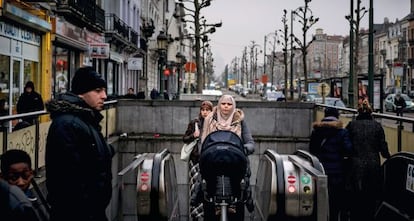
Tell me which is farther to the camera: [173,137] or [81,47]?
[81,47]

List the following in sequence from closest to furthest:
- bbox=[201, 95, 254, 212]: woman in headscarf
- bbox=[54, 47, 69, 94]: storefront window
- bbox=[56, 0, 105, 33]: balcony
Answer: bbox=[201, 95, 254, 212]: woman in headscarf
bbox=[56, 0, 105, 33]: balcony
bbox=[54, 47, 69, 94]: storefront window

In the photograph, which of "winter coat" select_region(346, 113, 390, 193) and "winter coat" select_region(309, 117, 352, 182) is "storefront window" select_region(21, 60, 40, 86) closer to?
"winter coat" select_region(309, 117, 352, 182)

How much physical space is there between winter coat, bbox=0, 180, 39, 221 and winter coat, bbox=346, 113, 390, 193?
547cm

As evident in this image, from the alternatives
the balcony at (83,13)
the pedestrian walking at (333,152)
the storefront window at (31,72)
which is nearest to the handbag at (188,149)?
the pedestrian walking at (333,152)

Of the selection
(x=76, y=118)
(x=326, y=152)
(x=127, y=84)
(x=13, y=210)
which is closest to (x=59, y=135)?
(x=76, y=118)

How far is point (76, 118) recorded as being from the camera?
15.6 ft

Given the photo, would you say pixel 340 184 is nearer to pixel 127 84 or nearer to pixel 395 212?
pixel 395 212

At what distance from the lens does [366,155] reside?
8578mm

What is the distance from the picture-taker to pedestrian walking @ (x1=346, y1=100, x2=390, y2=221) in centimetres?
856

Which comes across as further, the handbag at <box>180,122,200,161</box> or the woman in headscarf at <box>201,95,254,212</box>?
the handbag at <box>180,122,200,161</box>

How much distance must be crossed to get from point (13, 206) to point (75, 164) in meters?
0.69

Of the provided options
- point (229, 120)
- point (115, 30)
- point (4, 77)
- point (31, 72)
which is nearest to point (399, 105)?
point (31, 72)

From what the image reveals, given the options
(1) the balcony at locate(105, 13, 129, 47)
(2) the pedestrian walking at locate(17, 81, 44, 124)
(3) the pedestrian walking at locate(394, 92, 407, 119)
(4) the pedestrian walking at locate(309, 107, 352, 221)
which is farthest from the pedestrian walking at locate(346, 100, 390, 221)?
(1) the balcony at locate(105, 13, 129, 47)

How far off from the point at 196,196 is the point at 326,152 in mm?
2196
